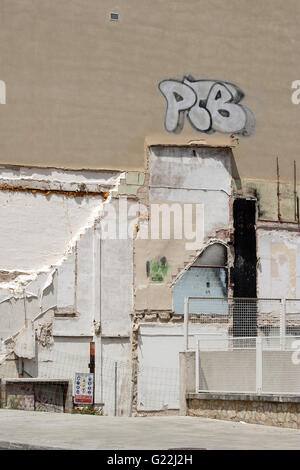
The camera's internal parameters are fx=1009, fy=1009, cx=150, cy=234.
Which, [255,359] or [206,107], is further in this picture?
[206,107]

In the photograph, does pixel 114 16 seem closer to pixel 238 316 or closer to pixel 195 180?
pixel 195 180

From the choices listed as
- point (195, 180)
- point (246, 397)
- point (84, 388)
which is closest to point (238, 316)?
point (84, 388)

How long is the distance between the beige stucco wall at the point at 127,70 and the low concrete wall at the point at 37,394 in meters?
6.59

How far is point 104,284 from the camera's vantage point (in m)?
28.1

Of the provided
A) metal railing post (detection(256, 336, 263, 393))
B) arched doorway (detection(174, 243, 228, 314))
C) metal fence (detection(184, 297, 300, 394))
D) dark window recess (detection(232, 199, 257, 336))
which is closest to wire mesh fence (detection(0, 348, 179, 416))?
arched doorway (detection(174, 243, 228, 314))

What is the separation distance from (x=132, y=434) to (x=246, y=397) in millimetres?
5279

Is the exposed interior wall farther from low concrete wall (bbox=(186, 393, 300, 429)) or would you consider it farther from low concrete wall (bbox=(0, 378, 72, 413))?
low concrete wall (bbox=(186, 393, 300, 429))

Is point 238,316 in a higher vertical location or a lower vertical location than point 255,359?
higher

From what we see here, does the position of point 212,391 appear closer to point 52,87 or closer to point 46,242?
point 46,242

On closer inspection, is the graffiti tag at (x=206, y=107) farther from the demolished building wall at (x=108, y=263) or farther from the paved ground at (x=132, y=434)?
the paved ground at (x=132, y=434)

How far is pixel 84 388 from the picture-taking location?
88.1 ft

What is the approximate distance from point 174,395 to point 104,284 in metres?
3.62

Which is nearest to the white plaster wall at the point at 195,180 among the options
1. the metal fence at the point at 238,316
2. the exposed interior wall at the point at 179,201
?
the exposed interior wall at the point at 179,201
